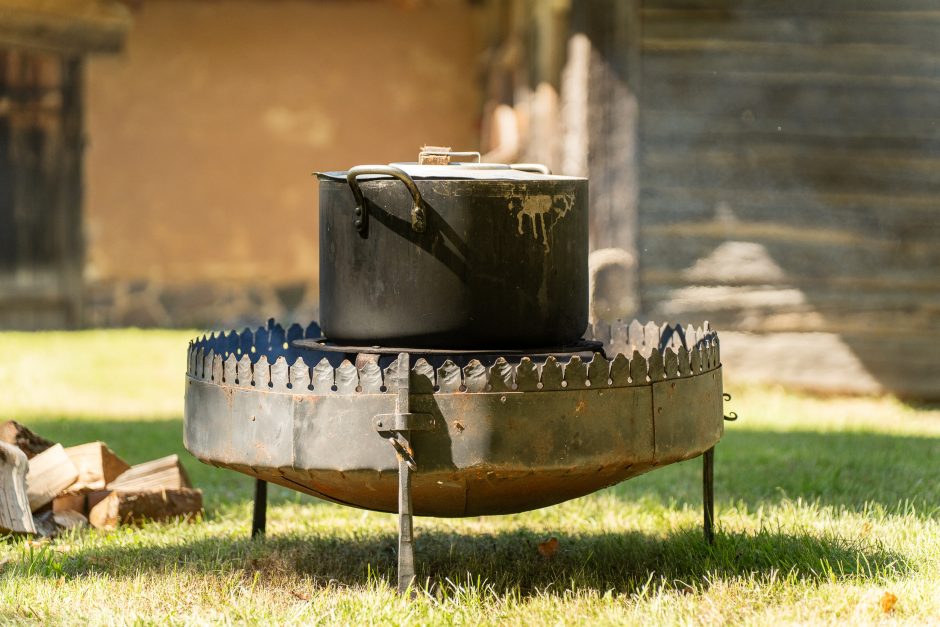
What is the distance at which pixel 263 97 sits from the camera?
11672 millimetres

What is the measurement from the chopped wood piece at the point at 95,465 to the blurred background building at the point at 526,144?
94 centimetres

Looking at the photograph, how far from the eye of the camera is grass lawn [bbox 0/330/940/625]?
3.40m

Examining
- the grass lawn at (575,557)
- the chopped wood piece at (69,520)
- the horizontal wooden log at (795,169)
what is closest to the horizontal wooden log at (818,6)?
the horizontal wooden log at (795,169)

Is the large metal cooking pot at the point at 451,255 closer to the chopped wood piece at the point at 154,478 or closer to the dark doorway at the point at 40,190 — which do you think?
the chopped wood piece at the point at 154,478

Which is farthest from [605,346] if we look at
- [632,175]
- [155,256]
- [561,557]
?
[155,256]

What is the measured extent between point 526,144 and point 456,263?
6.20 meters

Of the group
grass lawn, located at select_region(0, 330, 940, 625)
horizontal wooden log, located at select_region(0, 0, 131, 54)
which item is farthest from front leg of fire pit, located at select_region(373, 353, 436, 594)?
horizontal wooden log, located at select_region(0, 0, 131, 54)

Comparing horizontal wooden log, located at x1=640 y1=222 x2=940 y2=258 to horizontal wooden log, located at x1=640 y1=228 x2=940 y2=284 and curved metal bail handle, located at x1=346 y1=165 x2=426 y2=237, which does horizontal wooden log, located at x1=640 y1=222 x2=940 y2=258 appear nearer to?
horizontal wooden log, located at x1=640 y1=228 x2=940 y2=284

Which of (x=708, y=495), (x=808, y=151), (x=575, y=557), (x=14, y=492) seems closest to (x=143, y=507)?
(x=14, y=492)

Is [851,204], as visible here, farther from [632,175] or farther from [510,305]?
[510,305]

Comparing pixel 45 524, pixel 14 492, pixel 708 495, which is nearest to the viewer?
pixel 708 495

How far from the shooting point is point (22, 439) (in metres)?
4.76

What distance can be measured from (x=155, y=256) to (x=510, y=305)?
842 cm

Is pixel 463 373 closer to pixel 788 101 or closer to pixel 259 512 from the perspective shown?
pixel 259 512
